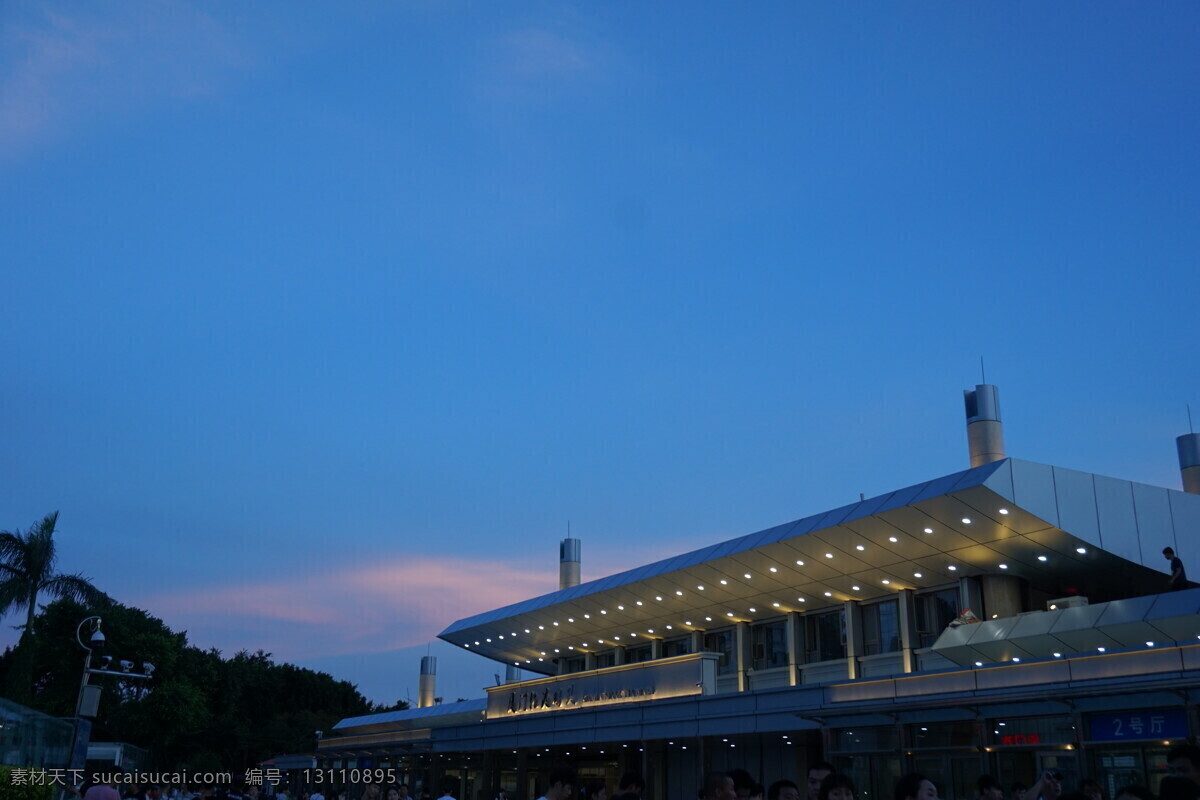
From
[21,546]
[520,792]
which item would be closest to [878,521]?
[520,792]

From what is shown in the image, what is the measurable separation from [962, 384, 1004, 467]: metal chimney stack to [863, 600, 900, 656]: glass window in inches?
257

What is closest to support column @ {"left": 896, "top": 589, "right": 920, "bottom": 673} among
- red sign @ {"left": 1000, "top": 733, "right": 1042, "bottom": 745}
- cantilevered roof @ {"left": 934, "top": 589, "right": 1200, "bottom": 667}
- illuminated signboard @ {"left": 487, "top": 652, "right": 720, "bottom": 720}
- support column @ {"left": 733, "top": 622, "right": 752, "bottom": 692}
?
cantilevered roof @ {"left": 934, "top": 589, "right": 1200, "bottom": 667}

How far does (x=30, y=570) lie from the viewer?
42688mm

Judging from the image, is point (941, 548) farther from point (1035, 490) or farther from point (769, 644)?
point (769, 644)

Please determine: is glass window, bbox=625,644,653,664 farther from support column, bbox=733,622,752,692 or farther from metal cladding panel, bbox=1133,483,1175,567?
metal cladding panel, bbox=1133,483,1175,567

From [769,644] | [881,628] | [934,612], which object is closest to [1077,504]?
[934,612]

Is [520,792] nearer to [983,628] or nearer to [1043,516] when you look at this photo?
[983,628]

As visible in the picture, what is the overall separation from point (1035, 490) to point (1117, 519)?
265 centimetres

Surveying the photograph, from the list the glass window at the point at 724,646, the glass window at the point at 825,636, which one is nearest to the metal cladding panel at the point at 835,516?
the glass window at the point at 825,636

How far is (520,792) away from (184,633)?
124 feet

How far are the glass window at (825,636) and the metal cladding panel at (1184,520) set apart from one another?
35.8 ft

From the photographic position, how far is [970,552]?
84.3 feet

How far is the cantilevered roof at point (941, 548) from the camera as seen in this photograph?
892 inches

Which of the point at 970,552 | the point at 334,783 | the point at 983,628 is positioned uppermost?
the point at 970,552
